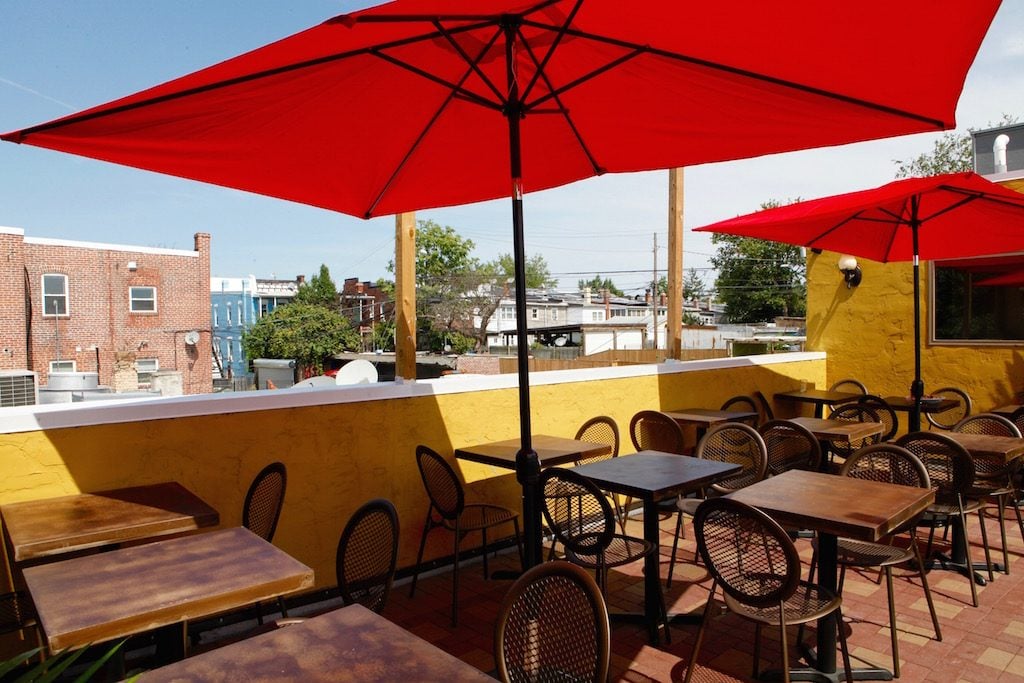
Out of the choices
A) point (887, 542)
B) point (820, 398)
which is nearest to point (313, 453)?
point (887, 542)

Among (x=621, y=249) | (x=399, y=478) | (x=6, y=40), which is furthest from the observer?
(x=621, y=249)

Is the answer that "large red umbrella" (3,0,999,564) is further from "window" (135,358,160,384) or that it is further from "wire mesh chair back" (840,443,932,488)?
"window" (135,358,160,384)

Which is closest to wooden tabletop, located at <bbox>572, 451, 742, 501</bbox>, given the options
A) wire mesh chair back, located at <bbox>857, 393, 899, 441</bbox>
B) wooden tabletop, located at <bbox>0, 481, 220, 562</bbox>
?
wooden tabletop, located at <bbox>0, 481, 220, 562</bbox>

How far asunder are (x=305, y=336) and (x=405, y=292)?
128 feet

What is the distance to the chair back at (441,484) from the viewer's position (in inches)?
138

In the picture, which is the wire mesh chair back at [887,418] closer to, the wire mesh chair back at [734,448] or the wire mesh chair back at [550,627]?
the wire mesh chair back at [734,448]

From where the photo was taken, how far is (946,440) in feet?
11.5

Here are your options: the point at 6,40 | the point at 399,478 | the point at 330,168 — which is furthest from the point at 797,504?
the point at 6,40

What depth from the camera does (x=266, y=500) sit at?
3102mm

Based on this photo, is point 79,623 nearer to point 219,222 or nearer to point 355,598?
point 355,598

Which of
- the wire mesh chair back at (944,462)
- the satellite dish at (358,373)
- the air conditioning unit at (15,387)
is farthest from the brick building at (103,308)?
the wire mesh chair back at (944,462)

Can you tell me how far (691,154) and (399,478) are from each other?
2.48 metres

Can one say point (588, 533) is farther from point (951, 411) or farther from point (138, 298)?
point (138, 298)

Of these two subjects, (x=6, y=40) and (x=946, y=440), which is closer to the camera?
(x=946, y=440)
